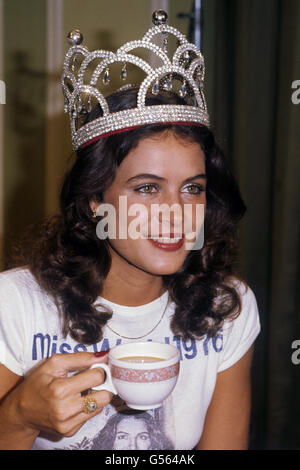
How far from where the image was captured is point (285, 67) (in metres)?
1.61

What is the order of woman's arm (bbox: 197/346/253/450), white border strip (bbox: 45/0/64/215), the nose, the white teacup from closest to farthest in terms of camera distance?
the white teacup → the nose → woman's arm (bbox: 197/346/253/450) → white border strip (bbox: 45/0/64/215)

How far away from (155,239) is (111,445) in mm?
442

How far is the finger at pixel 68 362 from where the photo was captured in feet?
2.49

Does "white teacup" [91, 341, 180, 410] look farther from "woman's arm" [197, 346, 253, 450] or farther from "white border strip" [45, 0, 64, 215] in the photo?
"white border strip" [45, 0, 64, 215]

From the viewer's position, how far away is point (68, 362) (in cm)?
76

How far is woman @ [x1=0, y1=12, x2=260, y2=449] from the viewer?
3.28ft

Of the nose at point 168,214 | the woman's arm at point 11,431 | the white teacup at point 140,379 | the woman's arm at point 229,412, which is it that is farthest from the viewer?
the woman's arm at point 229,412

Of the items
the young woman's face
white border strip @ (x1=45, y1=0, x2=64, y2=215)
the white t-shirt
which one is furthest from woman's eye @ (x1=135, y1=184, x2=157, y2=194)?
white border strip @ (x1=45, y1=0, x2=64, y2=215)

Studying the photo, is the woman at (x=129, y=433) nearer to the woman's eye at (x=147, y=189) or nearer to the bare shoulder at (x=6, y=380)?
the bare shoulder at (x=6, y=380)

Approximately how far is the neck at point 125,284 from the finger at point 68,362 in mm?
349

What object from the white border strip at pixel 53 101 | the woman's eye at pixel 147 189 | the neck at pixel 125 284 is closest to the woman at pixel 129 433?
the neck at pixel 125 284

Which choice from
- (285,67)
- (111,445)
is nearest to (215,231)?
(111,445)
